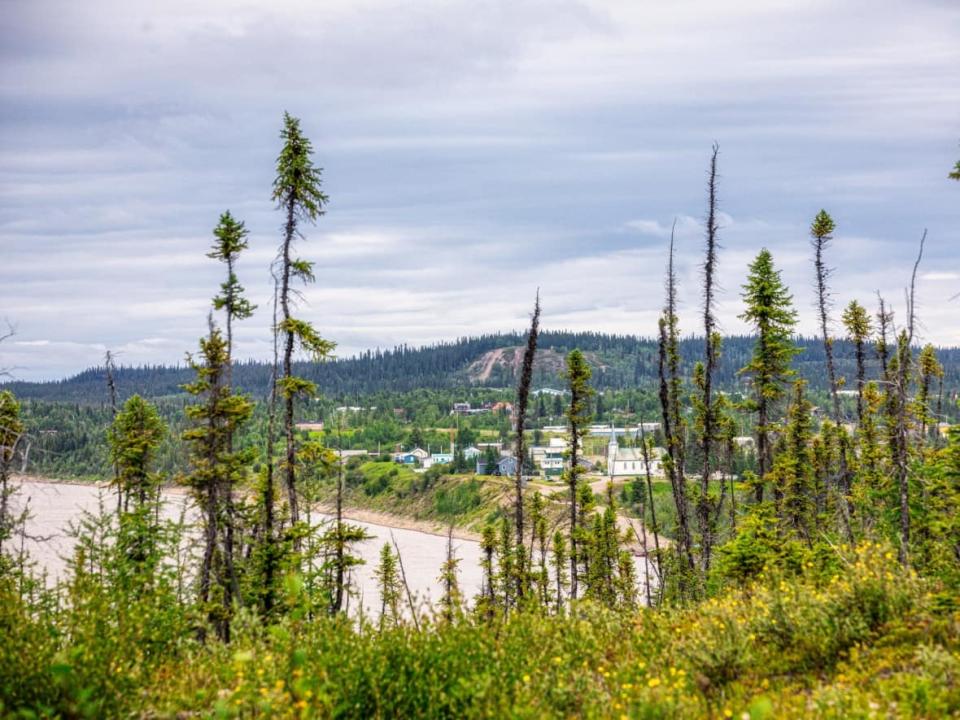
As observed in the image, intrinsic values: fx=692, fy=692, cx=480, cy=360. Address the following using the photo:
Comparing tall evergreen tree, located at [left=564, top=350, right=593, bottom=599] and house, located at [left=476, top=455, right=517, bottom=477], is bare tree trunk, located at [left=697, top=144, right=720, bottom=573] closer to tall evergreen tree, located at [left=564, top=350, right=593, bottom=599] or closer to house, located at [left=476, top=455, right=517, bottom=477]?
tall evergreen tree, located at [left=564, top=350, right=593, bottom=599]

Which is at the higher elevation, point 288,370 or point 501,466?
point 288,370

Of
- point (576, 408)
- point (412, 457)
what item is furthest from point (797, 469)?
point (412, 457)

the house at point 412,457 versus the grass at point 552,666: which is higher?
the grass at point 552,666

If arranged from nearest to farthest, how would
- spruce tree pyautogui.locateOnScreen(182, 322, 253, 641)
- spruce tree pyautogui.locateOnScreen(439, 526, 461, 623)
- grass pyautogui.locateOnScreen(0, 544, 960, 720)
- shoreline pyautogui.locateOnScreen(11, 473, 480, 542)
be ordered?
1. grass pyautogui.locateOnScreen(0, 544, 960, 720)
2. spruce tree pyautogui.locateOnScreen(439, 526, 461, 623)
3. spruce tree pyautogui.locateOnScreen(182, 322, 253, 641)
4. shoreline pyautogui.locateOnScreen(11, 473, 480, 542)

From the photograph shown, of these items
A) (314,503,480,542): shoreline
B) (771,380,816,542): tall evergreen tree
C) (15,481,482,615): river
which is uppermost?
(771,380,816,542): tall evergreen tree

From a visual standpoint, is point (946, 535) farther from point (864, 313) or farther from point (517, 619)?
point (864, 313)

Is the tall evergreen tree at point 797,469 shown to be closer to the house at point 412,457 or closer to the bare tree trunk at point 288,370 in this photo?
the bare tree trunk at point 288,370

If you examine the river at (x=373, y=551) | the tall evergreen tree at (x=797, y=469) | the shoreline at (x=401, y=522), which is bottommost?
the shoreline at (x=401, y=522)

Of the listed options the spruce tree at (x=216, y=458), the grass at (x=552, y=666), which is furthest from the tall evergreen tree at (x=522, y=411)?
the grass at (x=552, y=666)

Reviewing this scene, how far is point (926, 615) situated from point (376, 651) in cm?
590

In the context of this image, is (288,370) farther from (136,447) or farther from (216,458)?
(136,447)

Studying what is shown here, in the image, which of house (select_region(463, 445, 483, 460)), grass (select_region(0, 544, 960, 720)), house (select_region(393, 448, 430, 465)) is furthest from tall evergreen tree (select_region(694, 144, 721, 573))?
house (select_region(393, 448, 430, 465))

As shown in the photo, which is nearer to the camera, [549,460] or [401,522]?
[401,522]

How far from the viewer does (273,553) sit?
58.4 ft
